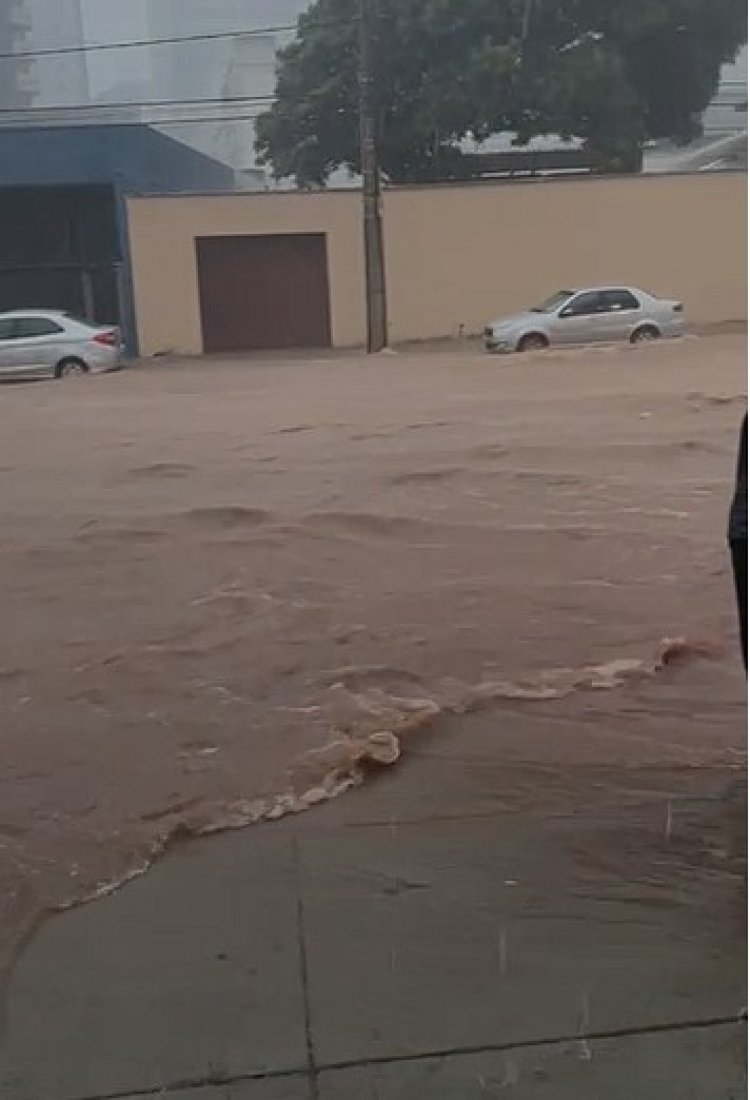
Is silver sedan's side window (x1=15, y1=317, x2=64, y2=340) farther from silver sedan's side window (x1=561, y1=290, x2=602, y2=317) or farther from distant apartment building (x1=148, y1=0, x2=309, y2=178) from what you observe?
distant apartment building (x1=148, y1=0, x2=309, y2=178)

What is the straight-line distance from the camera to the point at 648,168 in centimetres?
3023

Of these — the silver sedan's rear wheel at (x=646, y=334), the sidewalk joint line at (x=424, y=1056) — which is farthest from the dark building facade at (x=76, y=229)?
the sidewalk joint line at (x=424, y=1056)

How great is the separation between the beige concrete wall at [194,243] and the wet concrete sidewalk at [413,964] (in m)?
22.4

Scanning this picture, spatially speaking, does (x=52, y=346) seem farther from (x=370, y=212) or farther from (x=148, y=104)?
(x=148, y=104)

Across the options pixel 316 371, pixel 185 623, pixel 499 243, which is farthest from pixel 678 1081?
pixel 499 243

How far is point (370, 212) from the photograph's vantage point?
983 inches

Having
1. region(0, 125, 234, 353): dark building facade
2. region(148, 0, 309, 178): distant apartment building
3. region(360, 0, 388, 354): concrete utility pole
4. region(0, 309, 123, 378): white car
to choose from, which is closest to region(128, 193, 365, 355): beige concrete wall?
region(0, 125, 234, 353): dark building facade

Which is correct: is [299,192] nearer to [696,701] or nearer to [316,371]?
[316,371]

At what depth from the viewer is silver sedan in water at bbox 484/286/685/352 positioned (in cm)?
2202

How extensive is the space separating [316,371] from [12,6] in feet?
56.2

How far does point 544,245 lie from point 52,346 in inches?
397

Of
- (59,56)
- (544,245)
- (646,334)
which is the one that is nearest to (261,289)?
(544,245)

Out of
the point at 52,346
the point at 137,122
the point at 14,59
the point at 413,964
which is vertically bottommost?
the point at 52,346

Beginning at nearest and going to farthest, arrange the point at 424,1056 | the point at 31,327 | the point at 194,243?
the point at 424,1056 → the point at 31,327 → the point at 194,243
